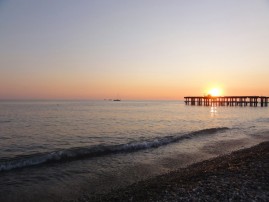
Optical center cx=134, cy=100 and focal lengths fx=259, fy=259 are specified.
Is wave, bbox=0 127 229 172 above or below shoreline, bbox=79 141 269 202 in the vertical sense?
below

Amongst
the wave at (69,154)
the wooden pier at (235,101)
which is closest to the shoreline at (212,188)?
the wave at (69,154)

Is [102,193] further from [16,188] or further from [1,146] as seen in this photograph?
[1,146]

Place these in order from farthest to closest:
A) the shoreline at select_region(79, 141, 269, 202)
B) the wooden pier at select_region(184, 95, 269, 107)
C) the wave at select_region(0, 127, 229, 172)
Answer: the wooden pier at select_region(184, 95, 269, 107) → the wave at select_region(0, 127, 229, 172) → the shoreline at select_region(79, 141, 269, 202)

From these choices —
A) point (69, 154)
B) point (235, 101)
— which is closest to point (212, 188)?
point (69, 154)

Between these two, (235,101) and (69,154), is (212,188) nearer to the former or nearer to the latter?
(69,154)

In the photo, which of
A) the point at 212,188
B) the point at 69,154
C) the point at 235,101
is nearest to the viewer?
the point at 212,188

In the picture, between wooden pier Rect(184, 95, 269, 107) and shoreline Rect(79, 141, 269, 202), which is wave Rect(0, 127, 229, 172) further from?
wooden pier Rect(184, 95, 269, 107)

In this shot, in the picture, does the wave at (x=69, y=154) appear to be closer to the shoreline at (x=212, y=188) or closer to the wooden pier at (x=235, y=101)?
the shoreline at (x=212, y=188)

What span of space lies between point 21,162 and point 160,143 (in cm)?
977

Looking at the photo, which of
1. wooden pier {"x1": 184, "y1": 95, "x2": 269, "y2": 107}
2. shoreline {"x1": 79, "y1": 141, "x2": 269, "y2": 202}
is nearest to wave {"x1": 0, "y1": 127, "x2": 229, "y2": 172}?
shoreline {"x1": 79, "y1": 141, "x2": 269, "y2": 202}

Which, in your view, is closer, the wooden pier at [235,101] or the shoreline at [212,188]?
the shoreline at [212,188]

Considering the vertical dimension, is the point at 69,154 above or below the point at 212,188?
below

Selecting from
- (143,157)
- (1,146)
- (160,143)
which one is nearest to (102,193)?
(143,157)

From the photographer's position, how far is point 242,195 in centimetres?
681
